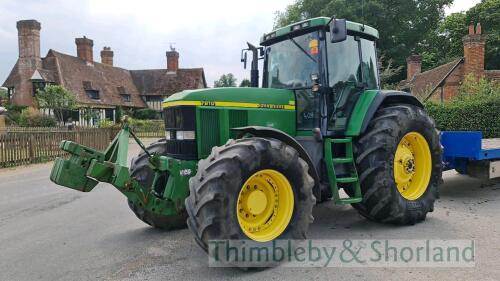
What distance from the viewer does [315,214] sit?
6.18m

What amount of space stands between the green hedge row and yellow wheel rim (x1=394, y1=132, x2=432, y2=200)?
33.7ft

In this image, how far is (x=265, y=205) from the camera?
4195 millimetres

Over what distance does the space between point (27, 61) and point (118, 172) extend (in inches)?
1472

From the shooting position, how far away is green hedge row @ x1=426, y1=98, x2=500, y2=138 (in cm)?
1445

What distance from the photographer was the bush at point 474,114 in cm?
1448

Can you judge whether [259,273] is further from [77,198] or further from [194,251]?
[77,198]

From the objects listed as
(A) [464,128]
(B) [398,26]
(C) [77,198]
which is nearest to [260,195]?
(C) [77,198]

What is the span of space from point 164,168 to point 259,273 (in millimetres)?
1476

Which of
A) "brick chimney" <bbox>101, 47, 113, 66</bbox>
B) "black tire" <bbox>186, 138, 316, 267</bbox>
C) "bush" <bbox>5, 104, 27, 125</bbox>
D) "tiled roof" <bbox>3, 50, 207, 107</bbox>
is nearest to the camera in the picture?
"black tire" <bbox>186, 138, 316, 267</bbox>

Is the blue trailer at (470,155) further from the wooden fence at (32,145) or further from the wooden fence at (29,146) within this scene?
the wooden fence at (29,146)

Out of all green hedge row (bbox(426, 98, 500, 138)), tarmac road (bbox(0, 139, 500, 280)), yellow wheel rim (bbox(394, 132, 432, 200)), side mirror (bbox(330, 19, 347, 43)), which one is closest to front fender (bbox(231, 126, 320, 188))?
tarmac road (bbox(0, 139, 500, 280))

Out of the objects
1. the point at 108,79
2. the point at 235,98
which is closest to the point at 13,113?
the point at 108,79

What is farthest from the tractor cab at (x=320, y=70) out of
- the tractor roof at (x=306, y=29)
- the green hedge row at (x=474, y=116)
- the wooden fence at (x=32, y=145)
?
the green hedge row at (x=474, y=116)

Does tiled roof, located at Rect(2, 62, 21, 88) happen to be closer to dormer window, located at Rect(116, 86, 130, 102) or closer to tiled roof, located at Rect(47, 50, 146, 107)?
tiled roof, located at Rect(47, 50, 146, 107)
